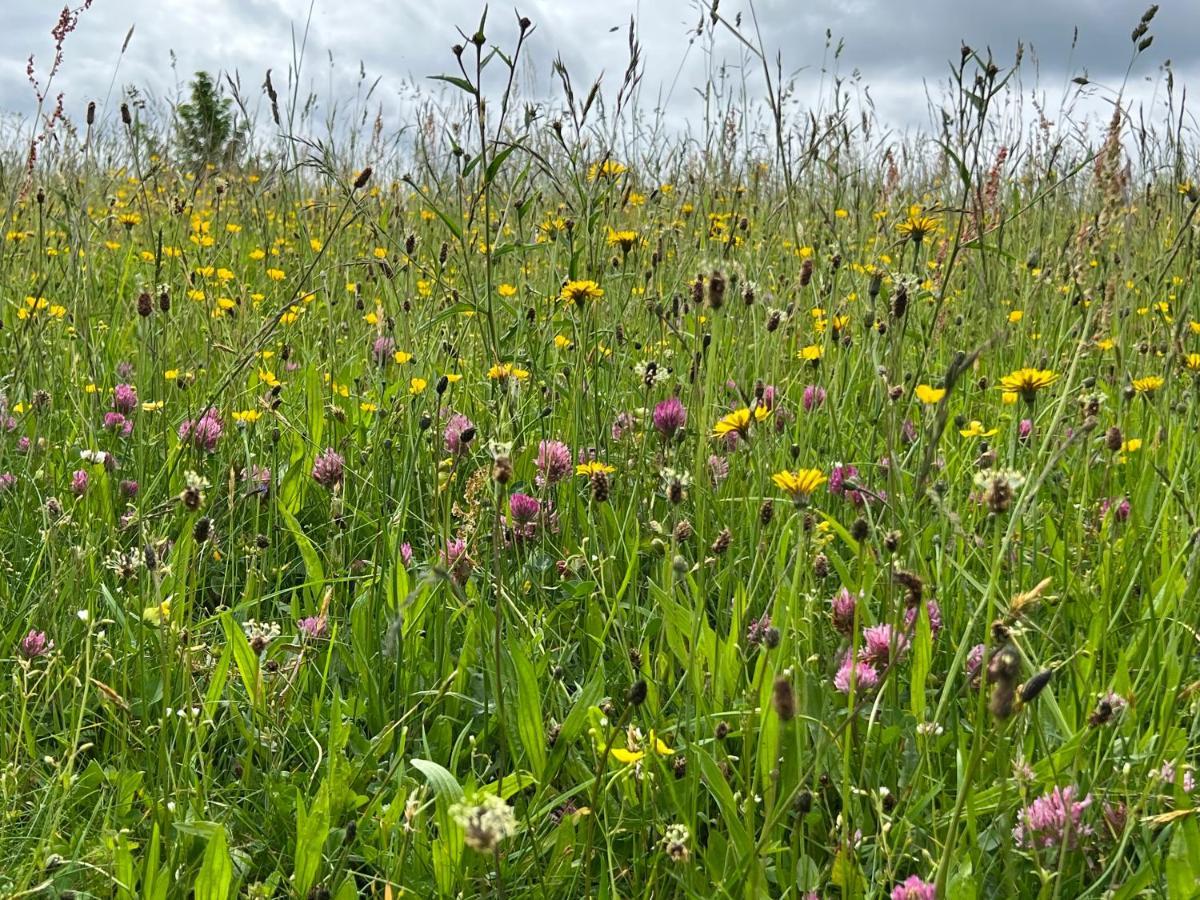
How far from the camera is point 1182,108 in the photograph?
2246 mm

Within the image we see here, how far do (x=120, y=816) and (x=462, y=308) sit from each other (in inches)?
33.8

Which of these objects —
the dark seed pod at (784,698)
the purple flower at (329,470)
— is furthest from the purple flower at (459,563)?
the dark seed pod at (784,698)

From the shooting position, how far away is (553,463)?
1.60 m

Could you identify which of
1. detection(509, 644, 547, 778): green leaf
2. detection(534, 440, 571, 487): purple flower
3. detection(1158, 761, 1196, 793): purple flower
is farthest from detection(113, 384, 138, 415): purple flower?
detection(1158, 761, 1196, 793): purple flower

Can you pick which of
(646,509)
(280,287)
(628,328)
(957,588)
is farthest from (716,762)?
(280,287)

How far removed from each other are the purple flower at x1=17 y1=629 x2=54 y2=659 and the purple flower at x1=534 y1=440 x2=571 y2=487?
71cm

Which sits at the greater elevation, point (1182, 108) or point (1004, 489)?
point (1182, 108)

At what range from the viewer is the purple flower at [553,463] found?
4.99 feet

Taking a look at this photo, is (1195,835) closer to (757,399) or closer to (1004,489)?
(1004,489)

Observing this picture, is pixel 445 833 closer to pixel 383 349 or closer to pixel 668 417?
pixel 668 417

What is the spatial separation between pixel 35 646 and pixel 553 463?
30.8 inches

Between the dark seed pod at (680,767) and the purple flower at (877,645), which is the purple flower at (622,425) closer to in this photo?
the purple flower at (877,645)

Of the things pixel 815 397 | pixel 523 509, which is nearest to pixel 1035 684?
pixel 523 509

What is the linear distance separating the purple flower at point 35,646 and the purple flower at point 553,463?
2.34ft
